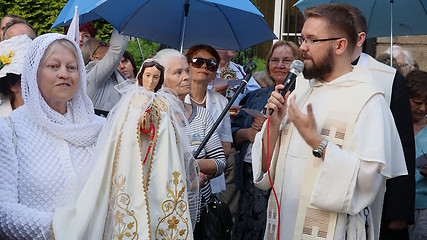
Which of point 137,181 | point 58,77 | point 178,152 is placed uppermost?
point 58,77

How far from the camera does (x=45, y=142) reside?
3092 millimetres

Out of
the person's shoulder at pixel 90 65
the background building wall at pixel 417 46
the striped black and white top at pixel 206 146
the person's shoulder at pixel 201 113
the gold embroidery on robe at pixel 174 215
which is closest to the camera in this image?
the gold embroidery on robe at pixel 174 215

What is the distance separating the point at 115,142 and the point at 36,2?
7907 mm

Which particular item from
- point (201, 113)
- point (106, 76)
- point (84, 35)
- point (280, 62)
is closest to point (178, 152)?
point (201, 113)

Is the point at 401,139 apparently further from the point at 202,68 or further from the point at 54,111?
the point at 54,111

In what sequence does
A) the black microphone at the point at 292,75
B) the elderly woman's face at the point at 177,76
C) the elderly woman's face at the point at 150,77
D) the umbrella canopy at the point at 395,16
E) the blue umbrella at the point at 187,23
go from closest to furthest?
the elderly woman's face at the point at 150,77 < the black microphone at the point at 292,75 < the elderly woman's face at the point at 177,76 < the blue umbrella at the point at 187,23 < the umbrella canopy at the point at 395,16

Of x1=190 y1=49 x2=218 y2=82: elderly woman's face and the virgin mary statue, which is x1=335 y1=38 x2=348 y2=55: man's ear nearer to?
the virgin mary statue

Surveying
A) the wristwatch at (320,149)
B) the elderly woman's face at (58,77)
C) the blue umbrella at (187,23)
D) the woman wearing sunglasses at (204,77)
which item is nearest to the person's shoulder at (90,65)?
the blue umbrella at (187,23)

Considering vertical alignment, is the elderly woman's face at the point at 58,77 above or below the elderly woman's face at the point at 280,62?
below

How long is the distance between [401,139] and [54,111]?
2.22m

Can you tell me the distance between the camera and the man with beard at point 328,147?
3193 millimetres

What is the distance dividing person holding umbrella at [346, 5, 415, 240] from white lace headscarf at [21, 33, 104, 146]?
1794 mm

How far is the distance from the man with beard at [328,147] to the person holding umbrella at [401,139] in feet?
0.72

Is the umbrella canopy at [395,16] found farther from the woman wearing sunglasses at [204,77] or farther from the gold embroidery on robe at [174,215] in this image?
the gold embroidery on robe at [174,215]
